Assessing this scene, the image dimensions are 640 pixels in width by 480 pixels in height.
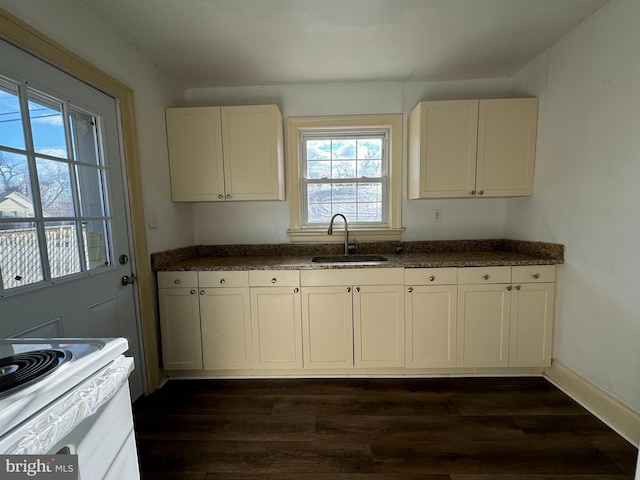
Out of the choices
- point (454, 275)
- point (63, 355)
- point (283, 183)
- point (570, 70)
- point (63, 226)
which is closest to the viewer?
point (63, 355)

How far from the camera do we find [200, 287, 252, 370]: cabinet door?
78.0 inches

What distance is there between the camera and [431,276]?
1.93m

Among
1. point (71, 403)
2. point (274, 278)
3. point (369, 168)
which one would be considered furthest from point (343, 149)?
point (71, 403)

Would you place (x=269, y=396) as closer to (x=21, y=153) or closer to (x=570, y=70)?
(x=21, y=153)

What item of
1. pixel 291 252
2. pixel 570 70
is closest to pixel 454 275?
pixel 291 252

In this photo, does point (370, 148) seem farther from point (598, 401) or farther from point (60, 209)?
point (598, 401)

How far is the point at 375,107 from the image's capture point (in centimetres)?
237

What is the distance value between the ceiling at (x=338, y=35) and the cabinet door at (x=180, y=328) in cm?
171

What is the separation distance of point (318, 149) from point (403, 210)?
98 centimetres

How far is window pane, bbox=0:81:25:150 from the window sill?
5.62ft

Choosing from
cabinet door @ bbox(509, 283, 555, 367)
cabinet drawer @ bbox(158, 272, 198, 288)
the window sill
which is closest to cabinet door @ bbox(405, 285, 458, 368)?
cabinet door @ bbox(509, 283, 555, 367)

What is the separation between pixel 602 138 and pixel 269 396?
2670 mm

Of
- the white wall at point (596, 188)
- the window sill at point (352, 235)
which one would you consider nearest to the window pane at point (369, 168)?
the window sill at point (352, 235)

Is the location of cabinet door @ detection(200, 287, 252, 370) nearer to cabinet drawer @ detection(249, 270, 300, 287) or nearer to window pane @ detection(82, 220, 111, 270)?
cabinet drawer @ detection(249, 270, 300, 287)
